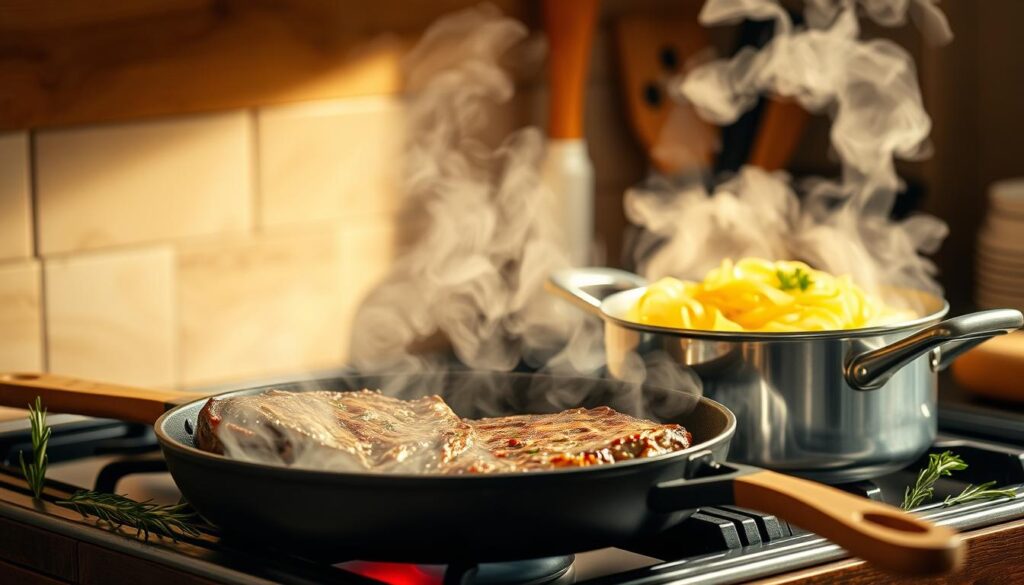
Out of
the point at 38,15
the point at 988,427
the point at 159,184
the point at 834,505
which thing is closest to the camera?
the point at 834,505

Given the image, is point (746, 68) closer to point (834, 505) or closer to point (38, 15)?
point (38, 15)

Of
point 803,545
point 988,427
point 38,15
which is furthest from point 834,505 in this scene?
point 38,15

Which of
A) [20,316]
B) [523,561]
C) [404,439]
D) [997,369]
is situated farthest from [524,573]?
[20,316]

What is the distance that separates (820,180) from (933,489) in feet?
3.14

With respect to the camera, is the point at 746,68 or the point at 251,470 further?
the point at 746,68

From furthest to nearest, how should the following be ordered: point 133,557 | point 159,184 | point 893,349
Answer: point 159,184 < point 893,349 < point 133,557

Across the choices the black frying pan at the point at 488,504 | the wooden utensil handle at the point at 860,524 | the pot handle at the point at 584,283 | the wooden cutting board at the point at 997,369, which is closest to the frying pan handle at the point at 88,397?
the black frying pan at the point at 488,504

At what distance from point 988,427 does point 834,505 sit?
1.99 ft

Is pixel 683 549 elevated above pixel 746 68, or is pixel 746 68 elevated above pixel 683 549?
Answer: pixel 746 68

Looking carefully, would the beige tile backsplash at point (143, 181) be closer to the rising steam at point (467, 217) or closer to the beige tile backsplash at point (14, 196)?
the beige tile backsplash at point (14, 196)

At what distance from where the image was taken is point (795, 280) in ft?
3.81

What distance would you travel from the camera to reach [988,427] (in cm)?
129

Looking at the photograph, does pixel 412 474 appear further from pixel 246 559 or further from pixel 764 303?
pixel 764 303

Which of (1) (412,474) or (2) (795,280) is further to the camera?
(2) (795,280)
